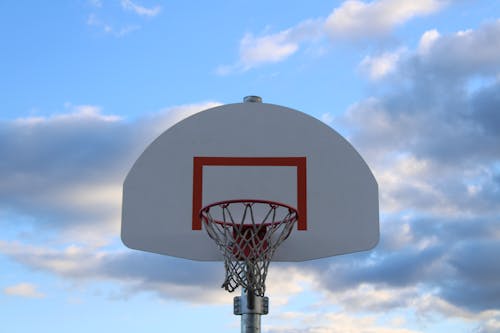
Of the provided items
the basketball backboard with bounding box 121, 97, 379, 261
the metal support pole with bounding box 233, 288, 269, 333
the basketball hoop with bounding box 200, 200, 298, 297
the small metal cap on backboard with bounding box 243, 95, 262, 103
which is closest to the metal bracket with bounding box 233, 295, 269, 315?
the metal support pole with bounding box 233, 288, 269, 333

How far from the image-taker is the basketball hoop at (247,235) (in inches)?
298

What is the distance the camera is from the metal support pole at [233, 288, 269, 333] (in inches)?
308

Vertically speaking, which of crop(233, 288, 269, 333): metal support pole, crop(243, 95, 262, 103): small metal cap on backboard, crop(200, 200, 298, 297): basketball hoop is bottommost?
crop(233, 288, 269, 333): metal support pole

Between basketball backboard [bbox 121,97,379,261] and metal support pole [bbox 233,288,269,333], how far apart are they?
1.47 ft

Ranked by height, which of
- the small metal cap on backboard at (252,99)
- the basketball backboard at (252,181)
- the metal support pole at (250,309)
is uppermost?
the small metal cap on backboard at (252,99)

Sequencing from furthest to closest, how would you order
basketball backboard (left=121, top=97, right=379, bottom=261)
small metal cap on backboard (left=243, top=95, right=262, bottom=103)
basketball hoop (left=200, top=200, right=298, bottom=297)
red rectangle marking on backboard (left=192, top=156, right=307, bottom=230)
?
1. small metal cap on backboard (left=243, top=95, right=262, bottom=103)
2. red rectangle marking on backboard (left=192, top=156, right=307, bottom=230)
3. basketball backboard (left=121, top=97, right=379, bottom=261)
4. basketball hoop (left=200, top=200, right=298, bottom=297)

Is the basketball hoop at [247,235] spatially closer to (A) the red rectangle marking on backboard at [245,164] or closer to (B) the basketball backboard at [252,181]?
(B) the basketball backboard at [252,181]

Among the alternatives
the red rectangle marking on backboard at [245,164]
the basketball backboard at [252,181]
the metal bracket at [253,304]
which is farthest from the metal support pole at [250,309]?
the red rectangle marking on backboard at [245,164]

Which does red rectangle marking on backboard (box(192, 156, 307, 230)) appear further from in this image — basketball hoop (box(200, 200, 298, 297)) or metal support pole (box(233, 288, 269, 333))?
metal support pole (box(233, 288, 269, 333))

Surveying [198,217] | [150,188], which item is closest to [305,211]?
[198,217]

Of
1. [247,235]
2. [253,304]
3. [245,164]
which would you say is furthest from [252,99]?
[253,304]

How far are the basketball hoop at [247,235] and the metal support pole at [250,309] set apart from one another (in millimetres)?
128

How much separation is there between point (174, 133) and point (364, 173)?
2.04 m

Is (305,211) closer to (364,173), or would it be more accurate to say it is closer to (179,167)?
(364,173)
